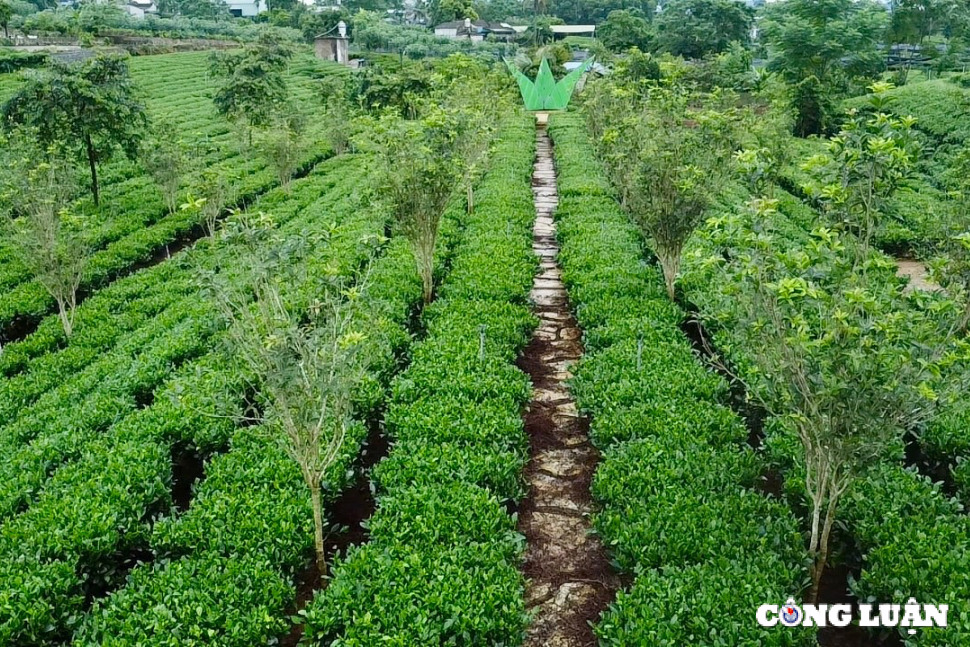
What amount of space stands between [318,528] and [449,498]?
1.29m

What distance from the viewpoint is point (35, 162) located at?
15078mm

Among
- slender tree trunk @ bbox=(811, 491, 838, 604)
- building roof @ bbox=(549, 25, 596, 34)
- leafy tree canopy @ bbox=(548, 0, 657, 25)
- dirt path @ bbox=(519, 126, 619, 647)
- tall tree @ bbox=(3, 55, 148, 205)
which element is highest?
leafy tree canopy @ bbox=(548, 0, 657, 25)

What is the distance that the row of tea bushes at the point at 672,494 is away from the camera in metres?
5.82

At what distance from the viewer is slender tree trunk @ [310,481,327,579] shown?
6.82 metres

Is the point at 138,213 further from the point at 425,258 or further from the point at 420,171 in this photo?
the point at 420,171

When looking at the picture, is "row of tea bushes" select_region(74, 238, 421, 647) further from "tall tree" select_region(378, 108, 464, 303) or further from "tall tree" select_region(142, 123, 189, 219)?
"tall tree" select_region(142, 123, 189, 219)

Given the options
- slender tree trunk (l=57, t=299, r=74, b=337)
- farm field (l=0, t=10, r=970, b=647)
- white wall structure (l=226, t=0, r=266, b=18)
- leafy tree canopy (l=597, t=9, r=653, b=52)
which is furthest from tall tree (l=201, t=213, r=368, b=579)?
white wall structure (l=226, t=0, r=266, b=18)

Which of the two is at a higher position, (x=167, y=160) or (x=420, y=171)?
(x=420, y=171)

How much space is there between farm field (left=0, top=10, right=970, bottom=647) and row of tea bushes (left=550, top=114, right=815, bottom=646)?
3 centimetres

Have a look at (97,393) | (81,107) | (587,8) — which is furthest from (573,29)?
(97,393)

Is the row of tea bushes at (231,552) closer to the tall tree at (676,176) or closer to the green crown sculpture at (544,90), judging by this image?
the tall tree at (676,176)
